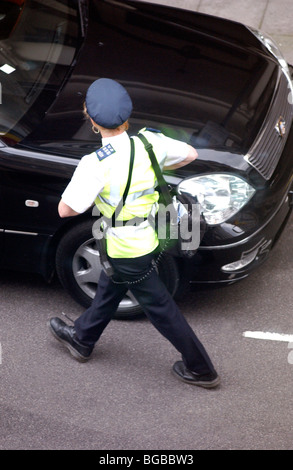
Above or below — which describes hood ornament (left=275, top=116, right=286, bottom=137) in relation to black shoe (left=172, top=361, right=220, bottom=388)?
above

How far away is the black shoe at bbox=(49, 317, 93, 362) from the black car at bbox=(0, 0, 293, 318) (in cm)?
28

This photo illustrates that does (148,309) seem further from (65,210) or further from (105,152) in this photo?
(105,152)

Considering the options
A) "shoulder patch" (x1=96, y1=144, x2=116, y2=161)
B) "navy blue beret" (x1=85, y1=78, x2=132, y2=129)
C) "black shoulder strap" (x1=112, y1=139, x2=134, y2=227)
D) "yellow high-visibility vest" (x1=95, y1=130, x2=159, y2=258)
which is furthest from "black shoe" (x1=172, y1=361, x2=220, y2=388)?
"navy blue beret" (x1=85, y1=78, x2=132, y2=129)

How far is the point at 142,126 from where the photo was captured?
4426mm

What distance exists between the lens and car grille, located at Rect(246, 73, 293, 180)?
14.5 ft

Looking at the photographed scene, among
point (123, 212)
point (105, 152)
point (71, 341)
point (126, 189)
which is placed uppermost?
point (105, 152)

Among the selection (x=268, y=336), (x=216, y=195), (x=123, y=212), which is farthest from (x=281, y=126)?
(x=123, y=212)

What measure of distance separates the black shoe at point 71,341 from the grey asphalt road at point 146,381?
2.3 inches

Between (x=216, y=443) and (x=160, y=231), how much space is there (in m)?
1.06

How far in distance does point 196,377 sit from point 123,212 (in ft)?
3.50

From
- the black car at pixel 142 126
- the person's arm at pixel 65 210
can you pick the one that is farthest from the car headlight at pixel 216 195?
the person's arm at pixel 65 210

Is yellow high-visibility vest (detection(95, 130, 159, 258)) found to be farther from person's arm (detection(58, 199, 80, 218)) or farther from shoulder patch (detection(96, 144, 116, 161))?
person's arm (detection(58, 199, 80, 218))

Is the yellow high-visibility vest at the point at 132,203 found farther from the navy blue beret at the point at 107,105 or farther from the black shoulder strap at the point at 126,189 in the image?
the navy blue beret at the point at 107,105

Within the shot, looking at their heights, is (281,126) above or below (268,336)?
above
